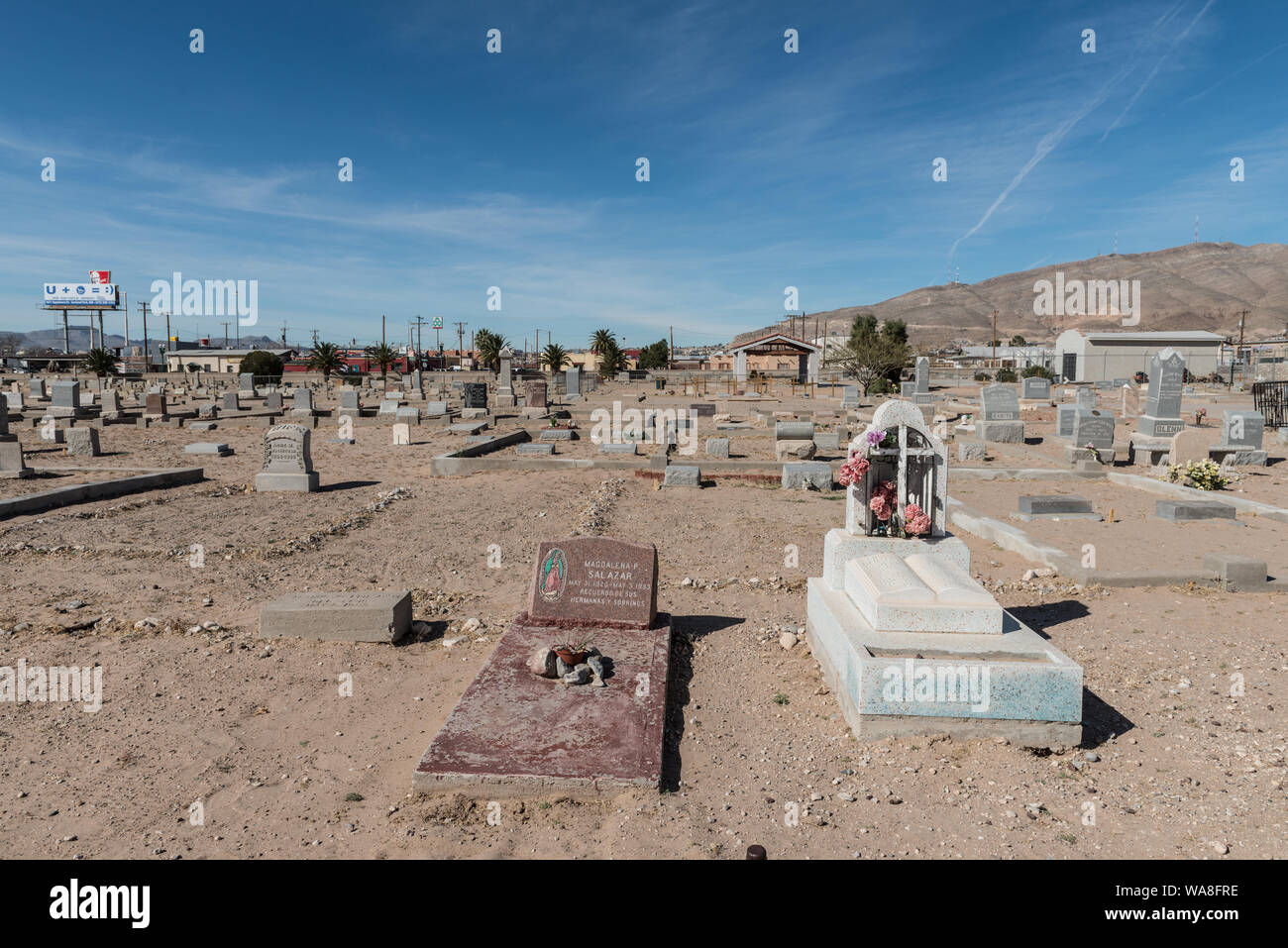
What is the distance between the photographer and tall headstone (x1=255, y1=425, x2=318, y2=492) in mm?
13891

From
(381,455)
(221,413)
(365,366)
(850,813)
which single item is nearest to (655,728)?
(850,813)

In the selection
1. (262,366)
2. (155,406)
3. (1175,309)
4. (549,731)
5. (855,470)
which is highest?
(1175,309)

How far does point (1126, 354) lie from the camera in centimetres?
5444

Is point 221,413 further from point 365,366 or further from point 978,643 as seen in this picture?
point 365,366

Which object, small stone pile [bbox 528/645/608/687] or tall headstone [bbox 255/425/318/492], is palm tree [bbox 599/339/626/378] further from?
small stone pile [bbox 528/645/608/687]

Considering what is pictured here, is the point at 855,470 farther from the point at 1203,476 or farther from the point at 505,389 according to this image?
the point at 505,389

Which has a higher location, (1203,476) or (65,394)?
(65,394)

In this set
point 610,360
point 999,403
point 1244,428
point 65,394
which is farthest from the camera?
point 610,360

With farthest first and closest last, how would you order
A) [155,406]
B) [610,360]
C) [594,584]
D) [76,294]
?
[76,294] → [610,360] → [155,406] → [594,584]

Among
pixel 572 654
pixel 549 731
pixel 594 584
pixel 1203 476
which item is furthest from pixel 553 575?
pixel 1203 476

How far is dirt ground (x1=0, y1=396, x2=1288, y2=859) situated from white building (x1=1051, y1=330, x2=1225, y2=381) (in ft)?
174

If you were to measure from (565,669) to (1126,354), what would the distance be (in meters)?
62.0

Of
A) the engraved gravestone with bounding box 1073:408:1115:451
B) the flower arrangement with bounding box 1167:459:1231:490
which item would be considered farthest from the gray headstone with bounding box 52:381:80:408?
the flower arrangement with bounding box 1167:459:1231:490
